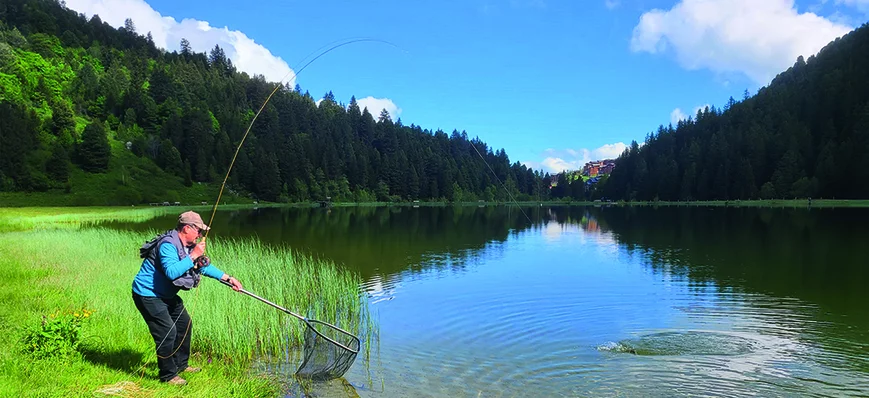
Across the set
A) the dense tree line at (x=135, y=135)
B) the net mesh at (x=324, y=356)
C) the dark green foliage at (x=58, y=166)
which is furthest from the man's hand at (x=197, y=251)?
the dark green foliage at (x=58, y=166)

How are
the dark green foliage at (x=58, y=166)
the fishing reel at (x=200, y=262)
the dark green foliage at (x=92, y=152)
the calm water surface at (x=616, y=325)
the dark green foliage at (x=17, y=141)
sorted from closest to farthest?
the fishing reel at (x=200, y=262), the calm water surface at (x=616, y=325), the dark green foliage at (x=17, y=141), the dark green foliage at (x=58, y=166), the dark green foliage at (x=92, y=152)

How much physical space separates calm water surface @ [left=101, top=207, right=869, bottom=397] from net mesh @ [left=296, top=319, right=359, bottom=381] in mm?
283

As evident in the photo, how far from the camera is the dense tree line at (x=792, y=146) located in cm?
13938

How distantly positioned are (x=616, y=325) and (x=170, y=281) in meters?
11.5

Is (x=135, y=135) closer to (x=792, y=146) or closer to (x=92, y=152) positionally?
(x=92, y=152)

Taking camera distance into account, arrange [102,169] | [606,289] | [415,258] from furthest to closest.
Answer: [102,169] → [415,258] → [606,289]

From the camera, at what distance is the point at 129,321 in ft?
33.5

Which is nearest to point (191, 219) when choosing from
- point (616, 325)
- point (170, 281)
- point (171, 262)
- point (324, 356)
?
point (171, 262)

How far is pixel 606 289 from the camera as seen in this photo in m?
19.7

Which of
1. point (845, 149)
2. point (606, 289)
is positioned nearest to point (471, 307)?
point (606, 289)

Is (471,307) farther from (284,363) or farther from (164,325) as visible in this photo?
(164,325)

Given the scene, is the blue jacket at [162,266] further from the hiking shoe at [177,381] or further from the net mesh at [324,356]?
the net mesh at [324,356]

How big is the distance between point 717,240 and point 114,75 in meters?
192

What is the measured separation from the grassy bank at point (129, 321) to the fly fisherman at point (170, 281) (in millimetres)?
521
